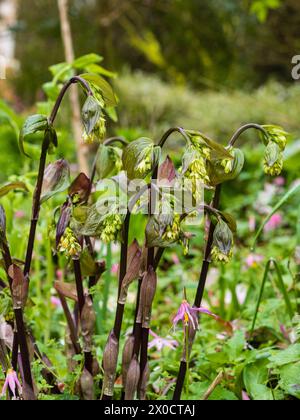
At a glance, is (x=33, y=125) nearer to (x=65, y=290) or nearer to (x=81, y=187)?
(x=81, y=187)

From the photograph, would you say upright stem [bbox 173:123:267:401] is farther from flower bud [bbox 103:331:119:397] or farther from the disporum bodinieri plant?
→ flower bud [bbox 103:331:119:397]

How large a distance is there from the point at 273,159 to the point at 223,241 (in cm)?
14

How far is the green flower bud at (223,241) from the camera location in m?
0.80

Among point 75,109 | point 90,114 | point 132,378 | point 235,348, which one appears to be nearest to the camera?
point 90,114

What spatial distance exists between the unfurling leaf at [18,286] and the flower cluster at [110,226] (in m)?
0.14

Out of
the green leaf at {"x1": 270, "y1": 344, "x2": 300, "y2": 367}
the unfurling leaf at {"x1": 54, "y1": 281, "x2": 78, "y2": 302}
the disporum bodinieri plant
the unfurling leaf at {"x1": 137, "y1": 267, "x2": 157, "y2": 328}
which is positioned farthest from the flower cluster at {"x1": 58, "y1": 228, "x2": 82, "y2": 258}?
the green leaf at {"x1": 270, "y1": 344, "x2": 300, "y2": 367}

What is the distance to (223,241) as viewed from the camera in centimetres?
80

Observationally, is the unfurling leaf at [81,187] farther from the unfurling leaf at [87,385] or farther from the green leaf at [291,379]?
the green leaf at [291,379]

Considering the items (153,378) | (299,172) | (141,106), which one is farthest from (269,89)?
(153,378)

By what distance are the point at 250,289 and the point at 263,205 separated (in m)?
1.19

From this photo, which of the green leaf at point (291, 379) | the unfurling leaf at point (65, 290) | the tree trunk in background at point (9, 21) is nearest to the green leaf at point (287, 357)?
the green leaf at point (291, 379)

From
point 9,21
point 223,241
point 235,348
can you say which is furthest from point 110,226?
point 9,21

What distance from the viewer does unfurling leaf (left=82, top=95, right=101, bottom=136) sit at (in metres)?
0.75
